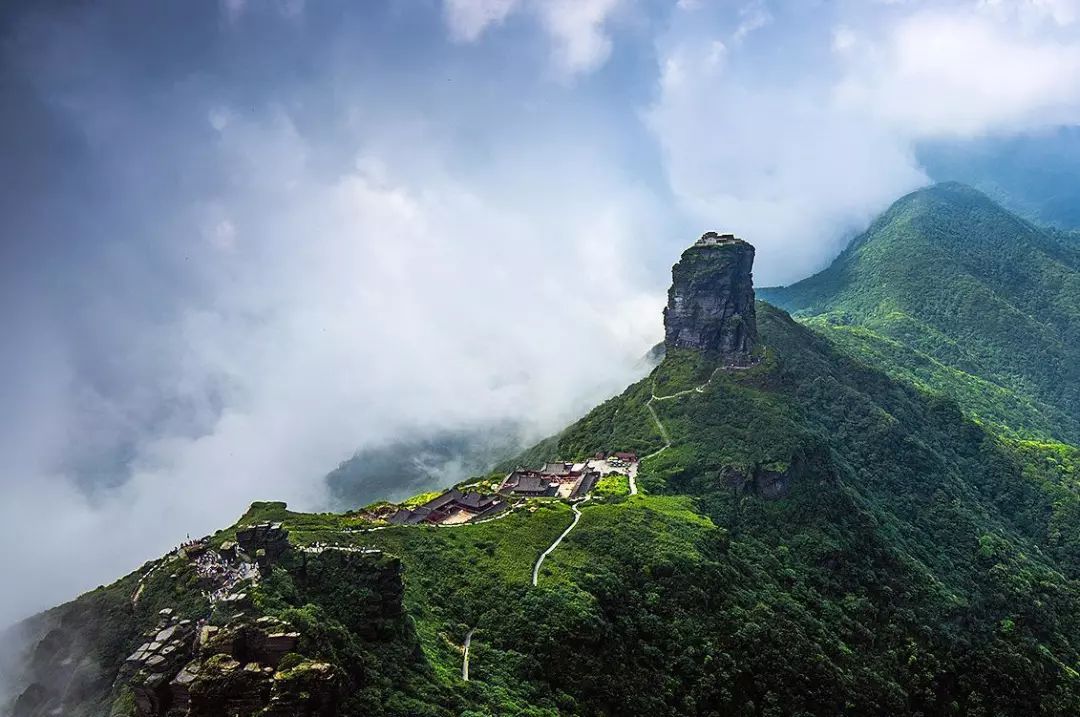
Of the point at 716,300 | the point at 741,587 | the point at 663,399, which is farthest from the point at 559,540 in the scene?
the point at 716,300

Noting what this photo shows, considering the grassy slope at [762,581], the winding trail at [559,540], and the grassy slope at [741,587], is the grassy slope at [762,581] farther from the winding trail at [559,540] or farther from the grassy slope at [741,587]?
the winding trail at [559,540]

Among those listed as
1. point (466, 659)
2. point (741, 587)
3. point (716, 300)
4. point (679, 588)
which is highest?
point (716, 300)

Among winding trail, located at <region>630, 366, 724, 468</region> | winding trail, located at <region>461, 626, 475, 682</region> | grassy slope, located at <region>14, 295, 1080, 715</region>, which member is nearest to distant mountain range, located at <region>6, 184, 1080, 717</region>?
winding trail, located at <region>461, 626, 475, 682</region>

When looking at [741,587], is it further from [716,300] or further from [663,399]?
[716,300]

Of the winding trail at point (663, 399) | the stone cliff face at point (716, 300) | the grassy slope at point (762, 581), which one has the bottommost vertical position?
the grassy slope at point (762, 581)

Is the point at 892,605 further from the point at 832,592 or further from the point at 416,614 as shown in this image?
the point at 416,614

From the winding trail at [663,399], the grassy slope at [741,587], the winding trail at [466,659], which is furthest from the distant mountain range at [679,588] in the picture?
the winding trail at [663,399]

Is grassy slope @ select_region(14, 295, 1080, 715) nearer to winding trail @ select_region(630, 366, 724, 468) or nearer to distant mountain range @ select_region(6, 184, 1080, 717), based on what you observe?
distant mountain range @ select_region(6, 184, 1080, 717)
